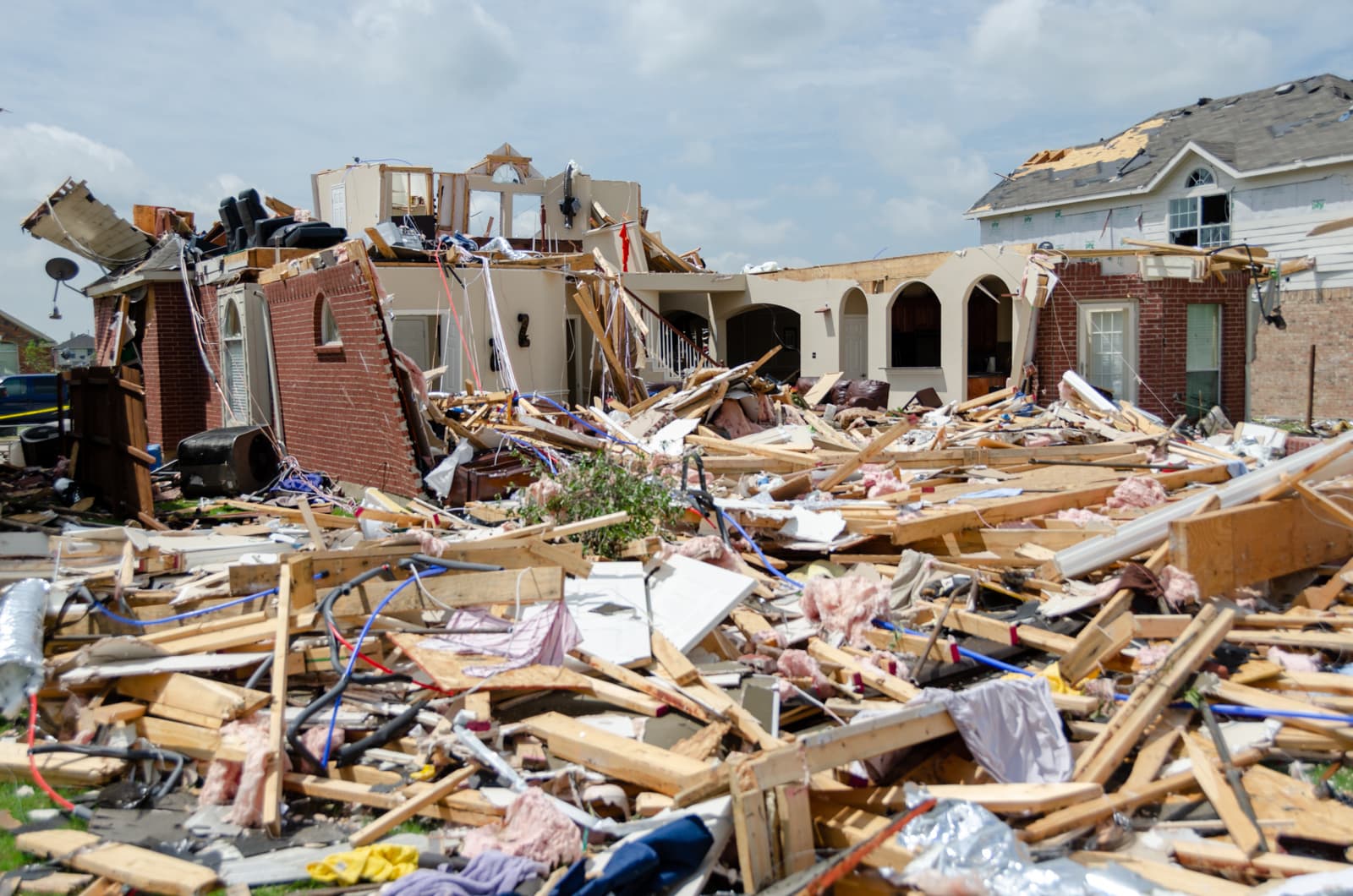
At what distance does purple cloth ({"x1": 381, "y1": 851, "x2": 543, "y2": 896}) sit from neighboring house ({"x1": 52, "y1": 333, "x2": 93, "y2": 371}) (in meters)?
48.9

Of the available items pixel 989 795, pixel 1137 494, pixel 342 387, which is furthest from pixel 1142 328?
pixel 989 795

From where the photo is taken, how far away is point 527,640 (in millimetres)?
6258

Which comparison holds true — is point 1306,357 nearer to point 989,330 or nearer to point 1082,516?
point 989,330

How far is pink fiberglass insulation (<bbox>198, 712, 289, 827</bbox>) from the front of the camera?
4.86 m

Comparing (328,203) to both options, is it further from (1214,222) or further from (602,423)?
(1214,222)

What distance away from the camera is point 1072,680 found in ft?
19.5

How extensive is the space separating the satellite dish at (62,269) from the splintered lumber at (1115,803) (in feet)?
75.3

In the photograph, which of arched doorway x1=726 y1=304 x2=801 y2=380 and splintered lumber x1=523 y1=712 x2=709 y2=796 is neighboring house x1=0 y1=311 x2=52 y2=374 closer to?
arched doorway x1=726 y1=304 x2=801 y2=380

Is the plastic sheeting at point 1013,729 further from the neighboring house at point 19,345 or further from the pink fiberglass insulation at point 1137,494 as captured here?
the neighboring house at point 19,345

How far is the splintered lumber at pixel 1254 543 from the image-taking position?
6773mm

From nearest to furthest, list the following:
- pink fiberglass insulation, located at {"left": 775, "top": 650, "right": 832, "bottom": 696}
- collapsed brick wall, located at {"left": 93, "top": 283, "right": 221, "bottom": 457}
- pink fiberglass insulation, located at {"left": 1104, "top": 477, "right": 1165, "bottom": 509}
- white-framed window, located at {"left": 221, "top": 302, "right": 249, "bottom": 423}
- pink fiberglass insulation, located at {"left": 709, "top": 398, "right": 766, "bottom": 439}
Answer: pink fiberglass insulation, located at {"left": 775, "top": 650, "right": 832, "bottom": 696} → pink fiberglass insulation, located at {"left": 1104, "top": 477, "right": 1165, "bottom": 509} → pink fiberglass insulation, located at {"left": 709, "top": 398, "right": 766, "bottom": 439} → white-framed window, located at {"left": 221, "top": 302, "right": 249, "bottom": 423} → collapsed brick wall, located at {"left": 93, "top": 283, "right": 221, "bottom": 457}

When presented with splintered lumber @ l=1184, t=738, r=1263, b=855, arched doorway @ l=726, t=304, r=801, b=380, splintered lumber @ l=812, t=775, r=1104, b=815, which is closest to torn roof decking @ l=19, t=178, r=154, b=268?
arched doorway @ l=726, t=304, r=801, b=380

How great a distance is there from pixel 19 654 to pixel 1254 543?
7.72 metres

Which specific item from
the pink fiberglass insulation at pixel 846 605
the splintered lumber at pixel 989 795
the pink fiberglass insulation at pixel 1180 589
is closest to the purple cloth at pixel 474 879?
the splintered lumber at pixel 989 795
